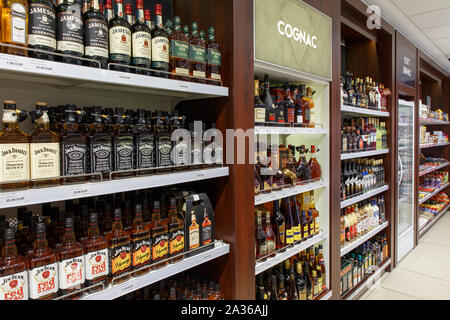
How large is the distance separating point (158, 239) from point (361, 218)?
2477 millimetres

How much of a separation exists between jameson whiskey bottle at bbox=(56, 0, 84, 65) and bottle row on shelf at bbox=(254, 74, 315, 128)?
1.02m

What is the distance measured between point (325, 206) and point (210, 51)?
1568 millimetres

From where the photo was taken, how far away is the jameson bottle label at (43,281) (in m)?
0.97

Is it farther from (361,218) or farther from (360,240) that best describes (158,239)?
(361,218)

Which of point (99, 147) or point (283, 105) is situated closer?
point (99, 147)

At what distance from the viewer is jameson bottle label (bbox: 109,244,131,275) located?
3.81 ft

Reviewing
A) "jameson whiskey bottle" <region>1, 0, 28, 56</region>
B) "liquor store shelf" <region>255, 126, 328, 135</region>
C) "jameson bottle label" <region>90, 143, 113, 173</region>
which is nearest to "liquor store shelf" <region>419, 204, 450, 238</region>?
"liquor store shelf" <region>255, 126, 328, 135</region>

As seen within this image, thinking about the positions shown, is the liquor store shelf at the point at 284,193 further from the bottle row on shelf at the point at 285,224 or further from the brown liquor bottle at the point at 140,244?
the brown liquor bottle at the point at 140,244

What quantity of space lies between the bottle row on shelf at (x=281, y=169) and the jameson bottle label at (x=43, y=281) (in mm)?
1138

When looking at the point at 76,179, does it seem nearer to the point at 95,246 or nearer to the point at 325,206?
the point at 95,246

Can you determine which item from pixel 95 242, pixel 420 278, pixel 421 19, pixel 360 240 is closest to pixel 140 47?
pixel 95 242

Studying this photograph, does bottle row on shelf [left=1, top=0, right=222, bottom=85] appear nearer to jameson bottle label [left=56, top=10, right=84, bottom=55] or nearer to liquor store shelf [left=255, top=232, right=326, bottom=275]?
jameson bottle label [left=56, top=10, right=84, bottom=55]

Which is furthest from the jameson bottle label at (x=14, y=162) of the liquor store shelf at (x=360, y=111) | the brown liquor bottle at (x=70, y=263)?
the liquor store shelf at (x=360, y=111)

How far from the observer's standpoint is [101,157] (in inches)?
45.1
